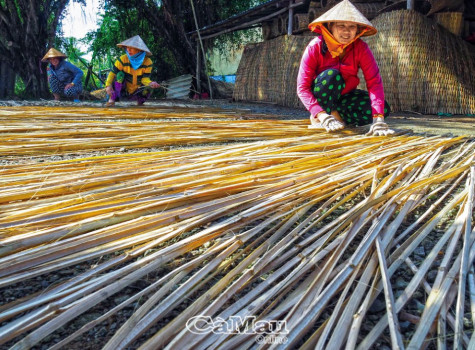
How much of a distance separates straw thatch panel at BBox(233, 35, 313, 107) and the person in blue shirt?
2834 mm

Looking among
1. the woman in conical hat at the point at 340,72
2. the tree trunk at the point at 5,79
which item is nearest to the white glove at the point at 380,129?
the woman in conical hat at the point at 340,72

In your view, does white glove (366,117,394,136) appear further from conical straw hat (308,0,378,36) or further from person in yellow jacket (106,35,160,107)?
person in yellow jacket (106,35,160,107)

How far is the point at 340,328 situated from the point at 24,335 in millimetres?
538

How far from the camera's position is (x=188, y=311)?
751mm

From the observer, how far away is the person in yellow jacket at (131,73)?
498cm

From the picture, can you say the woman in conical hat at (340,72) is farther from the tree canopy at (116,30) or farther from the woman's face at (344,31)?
the tree canopy at (116,30)

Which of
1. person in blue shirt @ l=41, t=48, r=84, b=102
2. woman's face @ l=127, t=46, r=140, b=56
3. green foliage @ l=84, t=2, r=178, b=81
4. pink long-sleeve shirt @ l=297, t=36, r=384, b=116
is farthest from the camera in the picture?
green foliage @ l=84, t=2, r=178, b=81

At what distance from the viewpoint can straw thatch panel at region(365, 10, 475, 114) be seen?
461 cm

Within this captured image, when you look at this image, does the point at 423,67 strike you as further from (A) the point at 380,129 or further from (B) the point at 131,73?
(B) the point at 131,73

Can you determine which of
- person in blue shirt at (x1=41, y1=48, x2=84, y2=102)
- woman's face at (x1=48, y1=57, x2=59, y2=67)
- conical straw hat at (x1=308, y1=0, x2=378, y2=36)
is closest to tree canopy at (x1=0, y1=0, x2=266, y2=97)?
person in blue shirt at (x1=41, y1=48, x2=84, y2=102)

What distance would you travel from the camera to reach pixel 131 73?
516 cm

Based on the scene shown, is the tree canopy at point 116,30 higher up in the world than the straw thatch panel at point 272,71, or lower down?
higher up

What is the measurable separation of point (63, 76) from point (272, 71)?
320 cm

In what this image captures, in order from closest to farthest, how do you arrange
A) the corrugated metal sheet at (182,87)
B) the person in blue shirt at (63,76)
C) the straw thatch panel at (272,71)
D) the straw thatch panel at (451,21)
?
the straw thatch panel at (451,21) → the person in blue shirt at (63,76) → the straw thatch panel at (272,71) → the corrugated metal sheet at (182,87)
